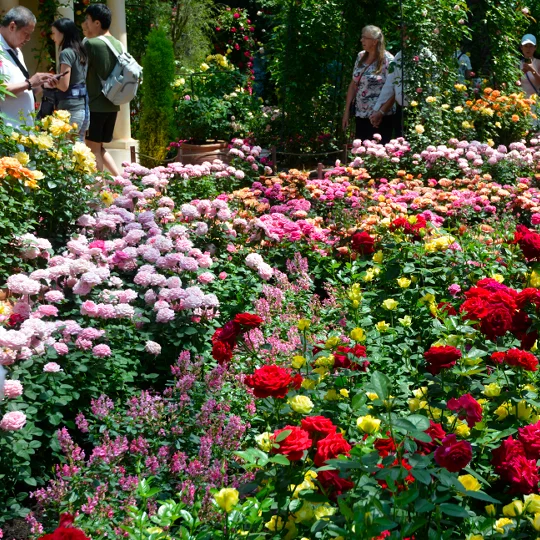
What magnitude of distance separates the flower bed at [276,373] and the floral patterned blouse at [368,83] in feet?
8.18

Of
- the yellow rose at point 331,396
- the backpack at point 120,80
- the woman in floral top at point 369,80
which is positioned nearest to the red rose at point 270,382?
the yellow rose at point 331,396

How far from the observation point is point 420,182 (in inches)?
231

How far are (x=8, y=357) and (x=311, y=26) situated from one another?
7.41 meters

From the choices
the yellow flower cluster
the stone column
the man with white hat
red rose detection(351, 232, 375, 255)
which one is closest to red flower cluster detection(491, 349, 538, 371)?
red rose detection(351, 232, 375, 255)

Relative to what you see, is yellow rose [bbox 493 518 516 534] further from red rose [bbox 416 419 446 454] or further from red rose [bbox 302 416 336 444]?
red rose [bbox 302 416 336 444]

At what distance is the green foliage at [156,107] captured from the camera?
971 centimetres

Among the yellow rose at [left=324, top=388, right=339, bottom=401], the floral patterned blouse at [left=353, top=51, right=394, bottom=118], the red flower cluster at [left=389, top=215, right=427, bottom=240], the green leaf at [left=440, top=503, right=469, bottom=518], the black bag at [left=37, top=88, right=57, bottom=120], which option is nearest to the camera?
the green leaf at [left=440, top=503, right=469, bottom=518]

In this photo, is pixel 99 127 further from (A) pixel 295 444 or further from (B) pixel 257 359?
(A) pixel 295 444

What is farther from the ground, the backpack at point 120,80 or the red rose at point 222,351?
the backpack at point 120,80

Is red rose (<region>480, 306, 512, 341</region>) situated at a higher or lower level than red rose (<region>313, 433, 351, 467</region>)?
higher

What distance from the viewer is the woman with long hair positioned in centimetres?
598

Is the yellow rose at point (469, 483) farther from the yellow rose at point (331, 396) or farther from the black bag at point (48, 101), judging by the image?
the black bag at point (48, 101)

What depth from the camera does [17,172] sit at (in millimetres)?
3930

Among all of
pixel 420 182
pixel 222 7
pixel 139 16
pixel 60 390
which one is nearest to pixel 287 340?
pixel 60 390
